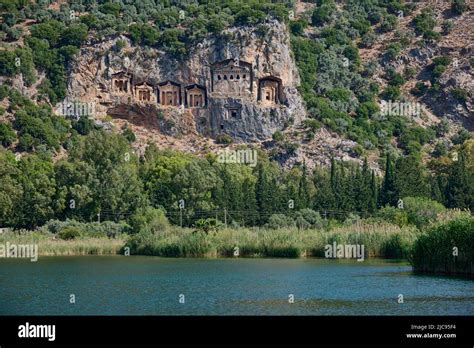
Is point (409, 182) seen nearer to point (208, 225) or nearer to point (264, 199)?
point (264, 199)

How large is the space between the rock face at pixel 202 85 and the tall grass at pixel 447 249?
231 ft

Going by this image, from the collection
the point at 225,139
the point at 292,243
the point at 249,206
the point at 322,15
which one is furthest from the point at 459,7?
the point at 292,243

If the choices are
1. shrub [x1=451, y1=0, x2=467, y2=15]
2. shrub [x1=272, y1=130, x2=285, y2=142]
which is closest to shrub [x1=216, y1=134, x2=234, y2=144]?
shrub [x1=272, y1=130, x2=285, y2=142]

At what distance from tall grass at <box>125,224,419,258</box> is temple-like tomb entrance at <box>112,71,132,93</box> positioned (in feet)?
171

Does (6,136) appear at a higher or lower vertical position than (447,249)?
higher

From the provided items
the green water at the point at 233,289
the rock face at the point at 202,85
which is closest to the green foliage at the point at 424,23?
the rock face at the point at 202,85

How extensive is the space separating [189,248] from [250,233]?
3447 mm

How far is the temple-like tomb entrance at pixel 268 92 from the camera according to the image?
12175 cm

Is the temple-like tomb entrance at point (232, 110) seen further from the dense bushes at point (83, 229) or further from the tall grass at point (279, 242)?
the tall grass at point (279, 242)

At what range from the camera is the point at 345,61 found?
13625 centimetres

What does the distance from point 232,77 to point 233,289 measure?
77.4m

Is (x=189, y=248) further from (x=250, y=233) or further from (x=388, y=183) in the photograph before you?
(x=388, y=183)

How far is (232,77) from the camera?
122 metres
